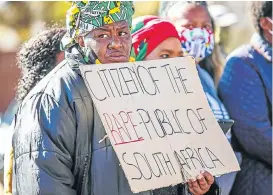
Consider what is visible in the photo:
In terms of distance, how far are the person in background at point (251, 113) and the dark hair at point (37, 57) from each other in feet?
3.77

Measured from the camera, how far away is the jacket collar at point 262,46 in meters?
4.89

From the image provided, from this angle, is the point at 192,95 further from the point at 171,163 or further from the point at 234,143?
the point at 234,143

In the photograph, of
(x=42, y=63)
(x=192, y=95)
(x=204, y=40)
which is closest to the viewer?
(x=192, y=95)

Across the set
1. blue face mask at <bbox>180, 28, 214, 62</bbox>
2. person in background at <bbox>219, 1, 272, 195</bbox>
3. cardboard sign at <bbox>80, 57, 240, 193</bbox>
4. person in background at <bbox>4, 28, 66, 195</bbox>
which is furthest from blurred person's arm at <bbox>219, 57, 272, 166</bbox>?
cardboard sign at <bbox>80, 57, 240, 193</bbox>

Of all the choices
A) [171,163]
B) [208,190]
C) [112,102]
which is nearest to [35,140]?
[112,102]

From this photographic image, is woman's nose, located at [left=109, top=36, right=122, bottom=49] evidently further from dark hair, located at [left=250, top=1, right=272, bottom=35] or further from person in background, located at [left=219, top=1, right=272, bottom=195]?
dark hair, located at [left=250, top=1, right=272, bottom=35]

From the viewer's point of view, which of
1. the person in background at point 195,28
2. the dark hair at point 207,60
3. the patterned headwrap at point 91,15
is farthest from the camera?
the dark hair at point 207,60

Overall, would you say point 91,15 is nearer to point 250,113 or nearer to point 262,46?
point 250,113

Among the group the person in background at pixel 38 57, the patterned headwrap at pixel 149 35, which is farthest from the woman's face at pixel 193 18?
the person in background at pixel 38 57

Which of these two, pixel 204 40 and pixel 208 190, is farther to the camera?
pixel 204 40

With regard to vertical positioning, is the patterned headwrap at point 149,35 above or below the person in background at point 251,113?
above

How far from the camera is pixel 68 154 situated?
3254mm

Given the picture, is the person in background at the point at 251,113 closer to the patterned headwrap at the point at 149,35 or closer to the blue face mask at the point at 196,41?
the blue face mask at the point at 196,41

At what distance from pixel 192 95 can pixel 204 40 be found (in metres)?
1.58
